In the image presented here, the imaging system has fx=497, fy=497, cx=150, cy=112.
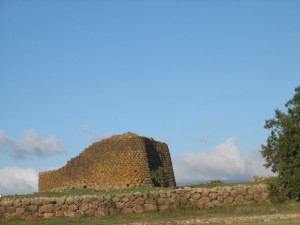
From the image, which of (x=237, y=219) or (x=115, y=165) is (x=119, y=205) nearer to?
(x=237, y=219)

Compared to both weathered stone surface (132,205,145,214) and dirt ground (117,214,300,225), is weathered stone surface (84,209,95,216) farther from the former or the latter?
dirt ground (117,214,300,225)

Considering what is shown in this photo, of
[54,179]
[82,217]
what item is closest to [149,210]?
[82,217]

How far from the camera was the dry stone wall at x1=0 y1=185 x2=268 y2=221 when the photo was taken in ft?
72.4

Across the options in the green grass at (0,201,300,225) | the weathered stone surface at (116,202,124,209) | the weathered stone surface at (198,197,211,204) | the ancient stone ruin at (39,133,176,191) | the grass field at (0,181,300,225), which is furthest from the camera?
the ancient stone ruin at (39,133,176,191)

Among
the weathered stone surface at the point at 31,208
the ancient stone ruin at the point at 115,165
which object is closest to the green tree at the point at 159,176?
the ancient stone ruin at the point at 115,165

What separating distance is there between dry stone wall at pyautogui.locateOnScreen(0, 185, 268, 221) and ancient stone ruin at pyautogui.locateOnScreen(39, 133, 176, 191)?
13.9 meters

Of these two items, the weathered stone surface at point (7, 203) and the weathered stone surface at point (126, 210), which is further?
the weathered stone surface at point (7, 203)

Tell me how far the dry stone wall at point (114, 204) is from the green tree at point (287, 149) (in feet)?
4.96

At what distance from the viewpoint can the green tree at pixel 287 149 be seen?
21.6 m

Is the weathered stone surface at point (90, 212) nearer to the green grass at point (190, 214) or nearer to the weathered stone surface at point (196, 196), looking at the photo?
the green grass at point (190, 214)

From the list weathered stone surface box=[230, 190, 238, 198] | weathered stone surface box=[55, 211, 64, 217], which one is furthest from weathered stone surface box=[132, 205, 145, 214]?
weathered stone surface box=[230, 190, 238, 198]

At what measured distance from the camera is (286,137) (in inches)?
859

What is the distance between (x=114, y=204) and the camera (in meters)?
22.1

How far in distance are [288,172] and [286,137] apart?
1541 mm
